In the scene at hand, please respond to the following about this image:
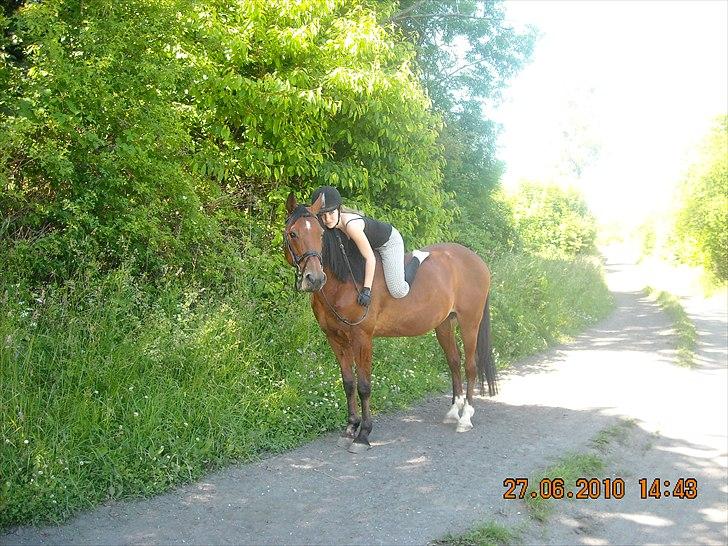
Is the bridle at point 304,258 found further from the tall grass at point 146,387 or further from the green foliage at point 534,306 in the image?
the green foliage at point 534,306

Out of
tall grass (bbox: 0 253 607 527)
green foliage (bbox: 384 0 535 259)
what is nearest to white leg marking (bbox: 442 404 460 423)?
tall grass (bbox: 0 253 607 527)

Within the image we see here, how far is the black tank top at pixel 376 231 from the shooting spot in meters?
5.63

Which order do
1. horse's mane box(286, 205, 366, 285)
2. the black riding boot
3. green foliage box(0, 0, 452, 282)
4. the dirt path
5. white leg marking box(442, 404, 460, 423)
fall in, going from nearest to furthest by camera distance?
the dirt path → horse's mane box(286, 205, 366, 285) → green foliage box(0, 0, 452, 282) → the black riding boot → white leg marking box(442, 404, 460, 423)

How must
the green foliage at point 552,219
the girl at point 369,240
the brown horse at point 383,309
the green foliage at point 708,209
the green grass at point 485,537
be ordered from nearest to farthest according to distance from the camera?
1. the green grass at point 485,537
2. the brown horse at point 383,309
3. the girl at point 369,240
4. the green foliage at point 708,209
5. the green foliage at point 552,219

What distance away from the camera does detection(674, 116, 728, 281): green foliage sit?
25125mm

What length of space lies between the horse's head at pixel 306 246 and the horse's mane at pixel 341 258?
262 mm

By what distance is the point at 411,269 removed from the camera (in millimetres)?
6199

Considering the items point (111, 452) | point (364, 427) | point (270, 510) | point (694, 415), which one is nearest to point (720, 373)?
point (694, 415)

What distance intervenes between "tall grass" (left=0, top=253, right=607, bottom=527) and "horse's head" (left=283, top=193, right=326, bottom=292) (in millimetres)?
1472

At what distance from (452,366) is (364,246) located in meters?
2.21

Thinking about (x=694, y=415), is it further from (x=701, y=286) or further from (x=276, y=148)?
(x=701, y=286)

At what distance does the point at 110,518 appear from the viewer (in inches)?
157

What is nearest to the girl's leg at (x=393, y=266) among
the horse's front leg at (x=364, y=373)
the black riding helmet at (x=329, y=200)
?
the horse's front leg at (x=364, y=373)

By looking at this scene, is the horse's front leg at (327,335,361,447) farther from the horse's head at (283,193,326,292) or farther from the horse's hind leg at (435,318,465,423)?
the horse's hind leg at (435,318,465,423)
